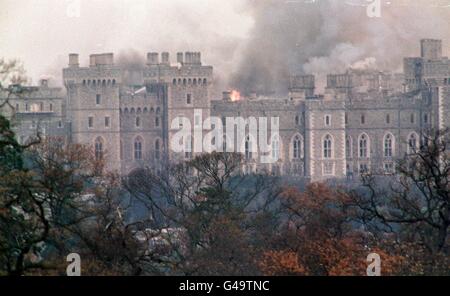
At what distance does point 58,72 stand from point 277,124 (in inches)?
401

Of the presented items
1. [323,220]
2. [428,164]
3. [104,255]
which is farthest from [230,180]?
[104,255]

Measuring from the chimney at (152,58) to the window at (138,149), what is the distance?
13.2 ft

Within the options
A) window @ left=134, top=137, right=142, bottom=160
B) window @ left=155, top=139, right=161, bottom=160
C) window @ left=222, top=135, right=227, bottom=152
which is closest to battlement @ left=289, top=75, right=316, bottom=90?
window @ left=155, top=139, right=161, bottom=160

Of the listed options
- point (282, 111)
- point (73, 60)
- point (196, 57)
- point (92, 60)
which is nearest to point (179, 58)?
point (196, 57)

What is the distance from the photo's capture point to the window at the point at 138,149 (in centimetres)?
6560

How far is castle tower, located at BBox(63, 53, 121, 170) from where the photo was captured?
206ft

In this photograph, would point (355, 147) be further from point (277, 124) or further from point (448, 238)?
point (448, 238)

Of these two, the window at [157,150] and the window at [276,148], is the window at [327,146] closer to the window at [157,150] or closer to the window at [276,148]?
the window at [276,148]

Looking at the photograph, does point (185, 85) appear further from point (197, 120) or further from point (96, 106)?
point (96, 106)

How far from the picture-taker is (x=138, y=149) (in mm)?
66875

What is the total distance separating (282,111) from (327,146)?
113 inches

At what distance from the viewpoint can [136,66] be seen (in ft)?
208

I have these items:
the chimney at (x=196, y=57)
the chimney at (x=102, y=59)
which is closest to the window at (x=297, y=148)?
the chimney at (x=196, y=57)

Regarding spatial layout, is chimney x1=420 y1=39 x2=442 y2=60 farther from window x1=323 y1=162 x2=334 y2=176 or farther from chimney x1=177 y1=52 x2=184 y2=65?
chimney x1=177 y1=52 x2=184 y2=65
